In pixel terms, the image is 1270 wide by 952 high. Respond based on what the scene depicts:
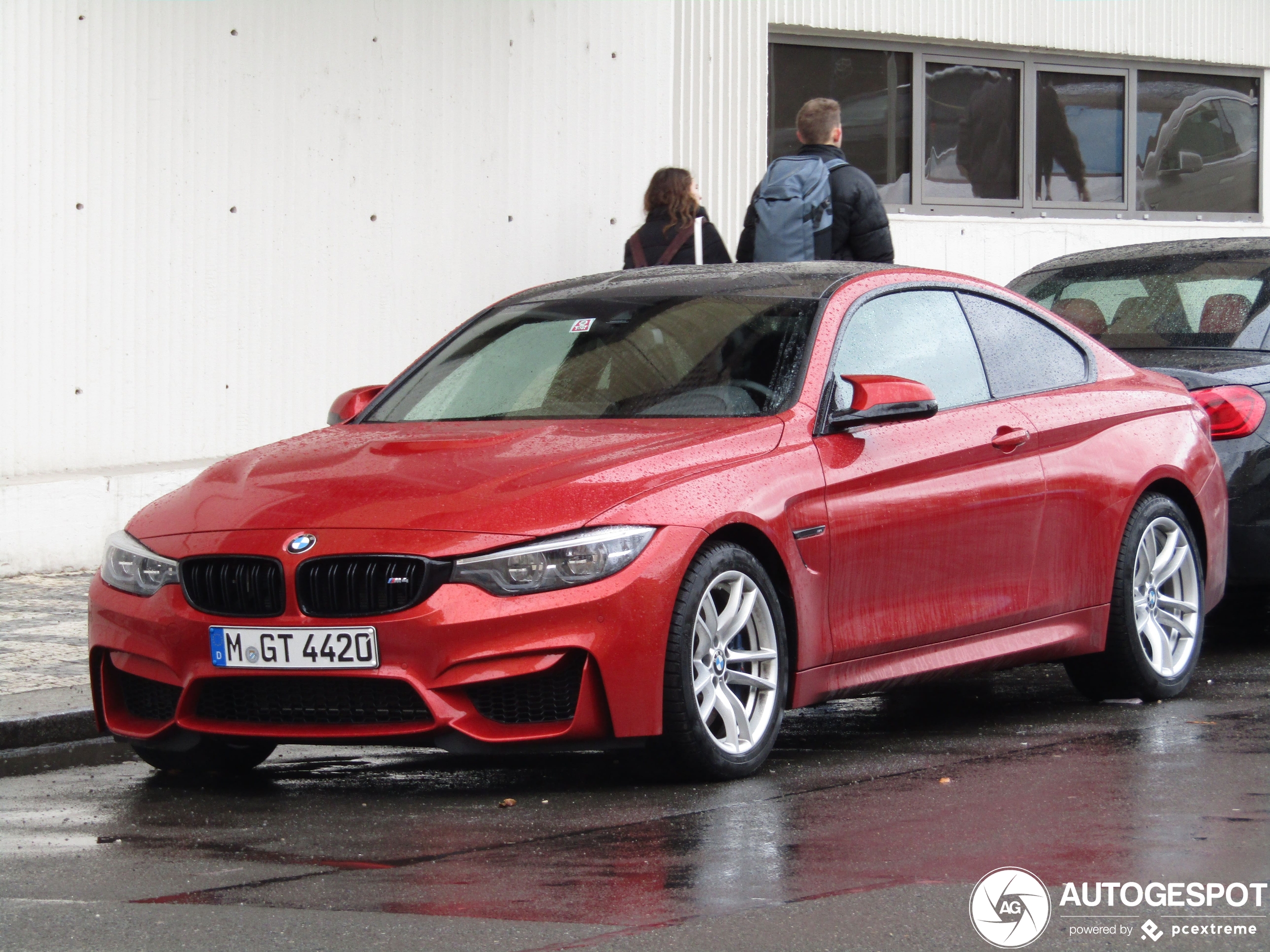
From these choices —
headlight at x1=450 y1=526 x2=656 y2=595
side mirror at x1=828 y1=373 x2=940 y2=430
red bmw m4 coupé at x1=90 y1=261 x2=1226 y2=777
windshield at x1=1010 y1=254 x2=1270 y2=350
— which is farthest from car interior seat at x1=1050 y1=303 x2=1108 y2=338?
headlight at x1=450 y1=526 x2=656 y2=595

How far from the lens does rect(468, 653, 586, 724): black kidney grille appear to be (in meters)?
5.62

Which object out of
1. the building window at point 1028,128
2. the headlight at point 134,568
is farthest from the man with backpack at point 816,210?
the headlight at point 134,568

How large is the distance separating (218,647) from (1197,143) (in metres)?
14.0

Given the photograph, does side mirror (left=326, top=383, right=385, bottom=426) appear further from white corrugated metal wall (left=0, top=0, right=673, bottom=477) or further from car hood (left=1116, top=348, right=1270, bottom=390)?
white corrugated metal wall (left=0, top=0, right=673, bottom=477)

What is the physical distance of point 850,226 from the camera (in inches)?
434

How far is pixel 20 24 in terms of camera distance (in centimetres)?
1104

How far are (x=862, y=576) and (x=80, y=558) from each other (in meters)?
5.85

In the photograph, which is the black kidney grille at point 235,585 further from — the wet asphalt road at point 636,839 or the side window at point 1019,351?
the side window at point 1019,351

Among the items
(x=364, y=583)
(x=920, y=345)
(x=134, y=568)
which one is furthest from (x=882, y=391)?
(x=134, y=568)

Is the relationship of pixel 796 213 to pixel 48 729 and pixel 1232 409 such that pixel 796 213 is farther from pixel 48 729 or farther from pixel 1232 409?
pixel 48 729

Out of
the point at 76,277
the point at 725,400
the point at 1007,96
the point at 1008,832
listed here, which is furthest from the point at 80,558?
the point at 1007,96

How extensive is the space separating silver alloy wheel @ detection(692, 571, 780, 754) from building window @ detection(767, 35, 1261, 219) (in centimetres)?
976

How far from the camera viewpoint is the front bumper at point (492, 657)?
219 inches

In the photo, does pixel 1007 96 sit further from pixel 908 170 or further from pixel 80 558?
pixel 80 558
